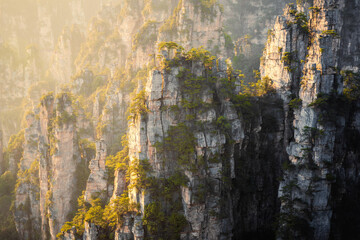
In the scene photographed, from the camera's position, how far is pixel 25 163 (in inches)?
1955

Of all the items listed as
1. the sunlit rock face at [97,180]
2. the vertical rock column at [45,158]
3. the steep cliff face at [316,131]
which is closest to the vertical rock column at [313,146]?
the steep cliff face at [316,131]

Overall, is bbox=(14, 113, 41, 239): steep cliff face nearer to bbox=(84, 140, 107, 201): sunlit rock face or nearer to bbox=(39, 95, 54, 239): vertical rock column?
bbox=(39, 95, 54, 239): vertical rock column

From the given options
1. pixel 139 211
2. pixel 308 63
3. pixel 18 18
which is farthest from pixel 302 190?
pixel 18 18

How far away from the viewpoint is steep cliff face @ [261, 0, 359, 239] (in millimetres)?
26766

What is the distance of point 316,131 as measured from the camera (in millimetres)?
26859

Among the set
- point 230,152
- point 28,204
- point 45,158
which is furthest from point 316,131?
point 28,204

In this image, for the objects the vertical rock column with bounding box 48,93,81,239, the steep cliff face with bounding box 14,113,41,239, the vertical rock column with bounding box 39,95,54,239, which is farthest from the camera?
the steep cliff face with bounding box 14,113,41,239

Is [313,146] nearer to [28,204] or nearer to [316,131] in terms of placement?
[316,131]

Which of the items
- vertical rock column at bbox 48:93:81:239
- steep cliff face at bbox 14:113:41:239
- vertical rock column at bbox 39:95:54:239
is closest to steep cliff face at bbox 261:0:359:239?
vertical rock column at bbox 48:93:81:239

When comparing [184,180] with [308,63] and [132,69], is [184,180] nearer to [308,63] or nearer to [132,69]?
[308,63]

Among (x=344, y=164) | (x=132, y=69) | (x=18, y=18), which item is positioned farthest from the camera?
(x=18, y=18)

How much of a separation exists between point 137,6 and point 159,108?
127ft

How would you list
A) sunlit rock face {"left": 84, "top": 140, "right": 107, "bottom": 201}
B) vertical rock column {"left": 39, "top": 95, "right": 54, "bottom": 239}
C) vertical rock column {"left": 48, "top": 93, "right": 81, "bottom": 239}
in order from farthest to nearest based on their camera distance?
vertical rock column {"left": 39, "top": 95, "right": 54, "bottom": 239}, vertical rock column {"left": 48, "top": 93, "right": 81, "bottom": 239}, sunlit rock face {"left": 84, "top": 140, "right": 107, "bottom": 201}

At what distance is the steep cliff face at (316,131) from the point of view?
26766 millimetres
